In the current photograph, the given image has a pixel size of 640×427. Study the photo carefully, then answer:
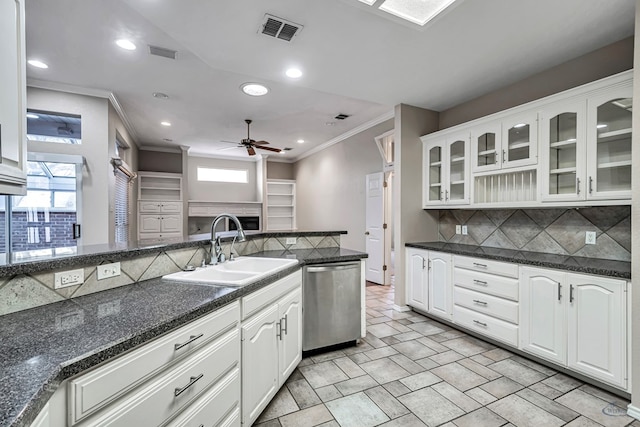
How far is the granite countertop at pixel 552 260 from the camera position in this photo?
2031 millimetres

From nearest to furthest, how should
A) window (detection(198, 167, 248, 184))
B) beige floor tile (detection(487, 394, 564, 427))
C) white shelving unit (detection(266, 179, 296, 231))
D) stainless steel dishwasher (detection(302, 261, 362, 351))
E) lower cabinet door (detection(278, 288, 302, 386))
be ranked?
beige floor tile (detection(487, 394, 564, 427))
lower cabinet door (detection(278, 288, 302, 386))
stainless steel dishwasher (detection(302, 261, 362, 351))
window (detection(198, 167, 248, 184))
white shelving unit (detection(266, 179, 296, 231))

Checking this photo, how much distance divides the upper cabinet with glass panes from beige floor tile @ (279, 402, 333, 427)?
2517 mm

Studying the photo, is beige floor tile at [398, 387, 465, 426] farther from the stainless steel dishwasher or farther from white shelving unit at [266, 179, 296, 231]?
white shelving unit at [266, 179, 296, 231]

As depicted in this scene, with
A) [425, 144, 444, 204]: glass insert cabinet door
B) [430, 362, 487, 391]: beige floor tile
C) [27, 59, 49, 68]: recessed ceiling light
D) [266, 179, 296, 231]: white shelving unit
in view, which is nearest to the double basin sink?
[430, 362, 487, 391]: beige floor tile

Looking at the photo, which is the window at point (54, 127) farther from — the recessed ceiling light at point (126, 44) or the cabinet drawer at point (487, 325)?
the cabinet drawer at point (487, 325)

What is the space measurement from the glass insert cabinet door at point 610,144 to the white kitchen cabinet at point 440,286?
1418 mm

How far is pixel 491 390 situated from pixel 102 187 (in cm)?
480

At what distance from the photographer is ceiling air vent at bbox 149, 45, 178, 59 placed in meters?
2.77

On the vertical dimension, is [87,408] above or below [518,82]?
below

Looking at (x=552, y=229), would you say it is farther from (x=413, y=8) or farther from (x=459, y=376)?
(x=413, y=8)

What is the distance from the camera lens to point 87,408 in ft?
2.71

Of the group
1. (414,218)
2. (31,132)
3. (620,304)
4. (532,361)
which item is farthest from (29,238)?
(620,304)

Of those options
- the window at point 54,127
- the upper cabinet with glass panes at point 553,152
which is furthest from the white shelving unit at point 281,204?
the upper cabinet with glass panes at point 553,152

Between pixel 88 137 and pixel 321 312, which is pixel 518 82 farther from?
pixel 88 137
